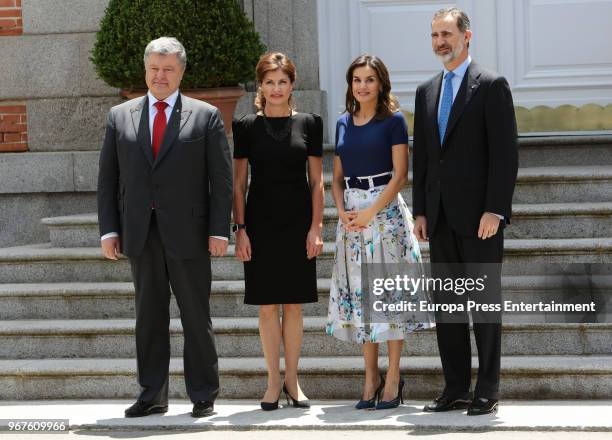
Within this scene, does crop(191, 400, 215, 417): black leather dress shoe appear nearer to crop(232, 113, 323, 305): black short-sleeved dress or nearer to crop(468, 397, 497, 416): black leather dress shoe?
crop(232, 113, 323, 305): black short-sleeved dress

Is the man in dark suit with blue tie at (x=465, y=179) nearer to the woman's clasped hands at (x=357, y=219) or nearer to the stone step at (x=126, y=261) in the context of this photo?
the woman's clasped hands at (x=357, y=219)

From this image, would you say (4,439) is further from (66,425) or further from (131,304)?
(131,304)

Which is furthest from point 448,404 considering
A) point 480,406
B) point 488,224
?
point 488,224

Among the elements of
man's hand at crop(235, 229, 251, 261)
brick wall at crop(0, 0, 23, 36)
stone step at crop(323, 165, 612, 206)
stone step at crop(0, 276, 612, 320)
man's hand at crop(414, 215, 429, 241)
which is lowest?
stone step at crop(0, 276, 612, 320)

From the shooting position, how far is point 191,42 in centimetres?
766

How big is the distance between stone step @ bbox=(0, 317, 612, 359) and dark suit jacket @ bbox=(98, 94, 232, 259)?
94 cm

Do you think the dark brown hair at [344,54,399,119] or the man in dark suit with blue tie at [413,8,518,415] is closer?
the man in dark suit with blue tie at [413,8,518,415]

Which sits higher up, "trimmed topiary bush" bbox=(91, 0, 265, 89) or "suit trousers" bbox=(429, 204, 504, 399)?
"trimmed topiary bush" bbox=(91, 0, 265, 89)

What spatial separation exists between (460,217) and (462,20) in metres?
0.91

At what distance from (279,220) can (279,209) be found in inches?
2.1

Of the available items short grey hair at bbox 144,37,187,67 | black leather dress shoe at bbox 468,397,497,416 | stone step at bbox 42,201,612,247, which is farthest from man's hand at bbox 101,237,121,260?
stone step at bbox 42,201,612,247

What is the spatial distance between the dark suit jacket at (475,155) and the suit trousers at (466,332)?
7 cm

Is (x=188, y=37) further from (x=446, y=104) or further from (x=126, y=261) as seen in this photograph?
(x=446, y=104)

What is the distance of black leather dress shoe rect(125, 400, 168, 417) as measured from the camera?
6035 millimetres
